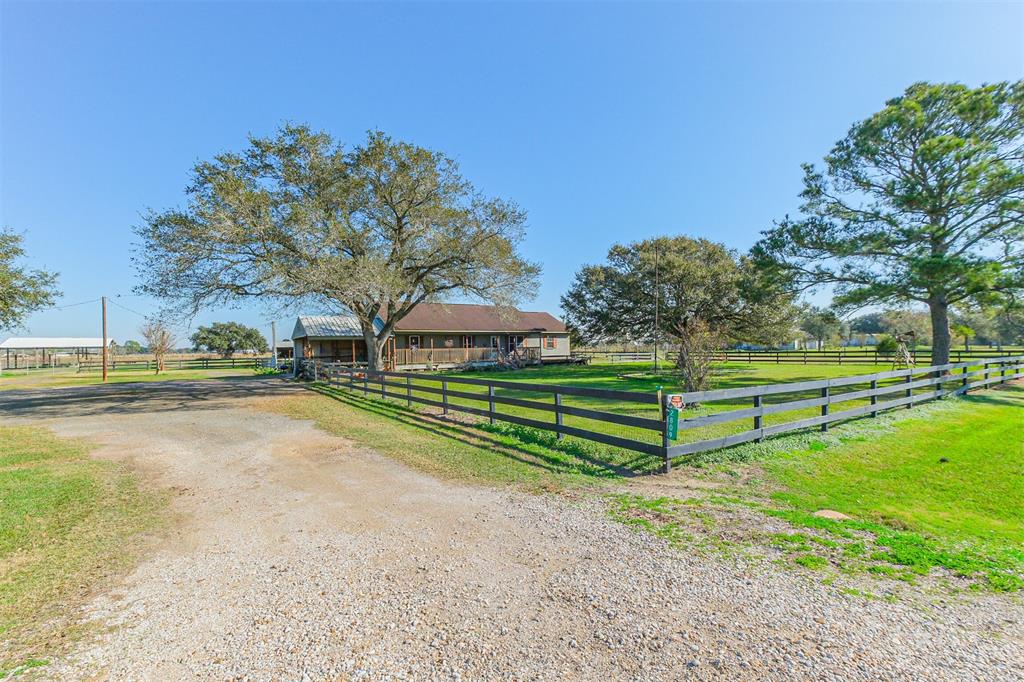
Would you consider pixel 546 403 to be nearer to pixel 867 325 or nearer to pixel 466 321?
pixel 466 321

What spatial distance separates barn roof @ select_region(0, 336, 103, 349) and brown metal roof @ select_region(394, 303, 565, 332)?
152 feet

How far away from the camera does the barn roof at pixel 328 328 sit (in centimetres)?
2898

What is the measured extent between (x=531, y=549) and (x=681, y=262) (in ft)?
89.5

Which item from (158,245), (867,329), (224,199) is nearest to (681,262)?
(224,199)

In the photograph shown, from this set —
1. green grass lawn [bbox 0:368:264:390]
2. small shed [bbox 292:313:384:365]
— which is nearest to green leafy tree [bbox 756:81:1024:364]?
small shed [bbox 292:313:384:365]

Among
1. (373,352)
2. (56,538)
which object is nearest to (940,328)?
(373,352)

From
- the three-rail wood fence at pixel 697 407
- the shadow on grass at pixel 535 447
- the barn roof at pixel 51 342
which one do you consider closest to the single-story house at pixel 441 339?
the three-rail wood fence at pixel 697 407

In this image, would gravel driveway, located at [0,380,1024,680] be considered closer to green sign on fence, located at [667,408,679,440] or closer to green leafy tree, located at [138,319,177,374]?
green sign on fence, located at [667,408,679,440]

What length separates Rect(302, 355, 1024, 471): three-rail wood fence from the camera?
22.1 feet

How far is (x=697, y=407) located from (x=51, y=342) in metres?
73.6

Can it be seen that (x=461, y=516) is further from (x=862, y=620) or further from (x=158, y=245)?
(x=158, y=245)

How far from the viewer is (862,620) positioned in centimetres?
286

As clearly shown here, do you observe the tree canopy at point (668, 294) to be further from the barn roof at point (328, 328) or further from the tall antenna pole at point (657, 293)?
the barn roof at point (328, 328)

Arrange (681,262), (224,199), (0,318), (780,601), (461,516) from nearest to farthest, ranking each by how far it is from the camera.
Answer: (780,601) → (461,516) → (224,199) → (0,318) → (681,262)
